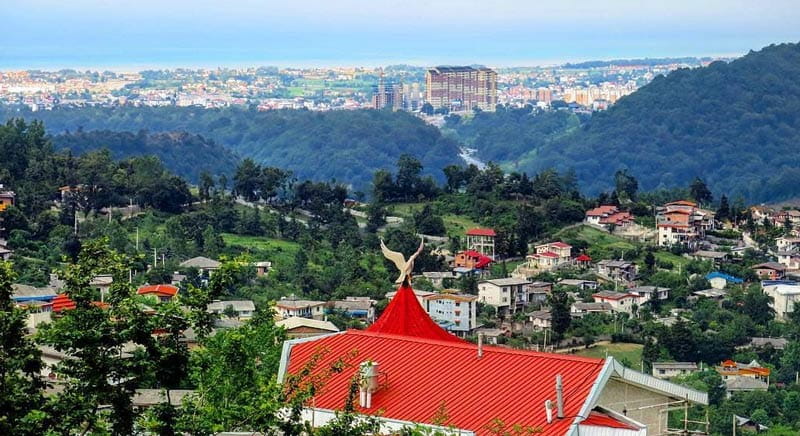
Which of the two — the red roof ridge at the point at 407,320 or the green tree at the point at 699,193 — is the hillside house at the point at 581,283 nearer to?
the green tree at the point at 699,193

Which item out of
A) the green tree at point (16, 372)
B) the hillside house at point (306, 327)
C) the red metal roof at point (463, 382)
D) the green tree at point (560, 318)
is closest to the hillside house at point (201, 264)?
the green tree at point (560, 318)

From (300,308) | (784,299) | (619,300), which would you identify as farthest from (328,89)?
(300,308)

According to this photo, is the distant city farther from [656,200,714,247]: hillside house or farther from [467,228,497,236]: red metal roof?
[467,228,497,236]: red metal roof

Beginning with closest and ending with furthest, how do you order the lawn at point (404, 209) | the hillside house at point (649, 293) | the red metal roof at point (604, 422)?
the red metal roof at point (604, 422), the hillside house at point (649, 293), the lawn at point (404, 209)

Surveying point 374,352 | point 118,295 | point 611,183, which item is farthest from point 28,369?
point 611,183

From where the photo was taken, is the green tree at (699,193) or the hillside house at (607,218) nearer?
the hillside house at (607,218)

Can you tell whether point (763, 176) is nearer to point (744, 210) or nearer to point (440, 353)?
point (744, 210)
